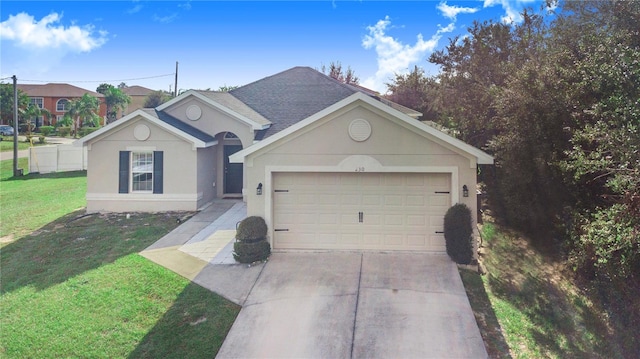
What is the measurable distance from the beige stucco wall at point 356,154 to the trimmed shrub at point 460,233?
0.31 m

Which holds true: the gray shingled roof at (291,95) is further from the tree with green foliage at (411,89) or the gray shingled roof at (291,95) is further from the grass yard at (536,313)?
the tree with green foliage at (411,89)

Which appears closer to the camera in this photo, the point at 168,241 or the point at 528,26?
the point at 168,241

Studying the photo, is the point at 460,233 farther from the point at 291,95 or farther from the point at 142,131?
the point at 142,131

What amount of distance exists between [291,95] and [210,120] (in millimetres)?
4064

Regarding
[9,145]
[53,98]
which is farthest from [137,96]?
[9,145]

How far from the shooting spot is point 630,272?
235 inches

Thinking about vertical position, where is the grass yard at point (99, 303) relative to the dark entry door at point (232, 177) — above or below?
below

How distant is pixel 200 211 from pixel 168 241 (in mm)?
3489

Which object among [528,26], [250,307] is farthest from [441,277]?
[528,26]

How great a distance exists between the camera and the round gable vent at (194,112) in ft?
50.8

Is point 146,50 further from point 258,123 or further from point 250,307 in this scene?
point 250,307

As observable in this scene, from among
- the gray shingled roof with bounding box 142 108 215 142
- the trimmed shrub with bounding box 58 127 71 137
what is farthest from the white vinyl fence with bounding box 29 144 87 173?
the trimmed shrub with bounding box 58 127 71 137

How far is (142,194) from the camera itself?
46.5 feet

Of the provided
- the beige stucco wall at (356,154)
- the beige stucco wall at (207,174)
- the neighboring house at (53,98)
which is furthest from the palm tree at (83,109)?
the beige stucco wall at (356,154)
